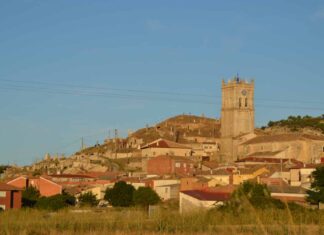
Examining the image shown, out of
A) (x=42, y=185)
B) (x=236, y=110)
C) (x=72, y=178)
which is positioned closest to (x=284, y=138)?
(x=236, y=110)

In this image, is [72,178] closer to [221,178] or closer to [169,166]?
[169,166]

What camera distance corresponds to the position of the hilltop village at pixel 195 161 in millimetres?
51156

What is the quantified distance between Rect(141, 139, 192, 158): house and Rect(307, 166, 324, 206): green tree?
31.4 meters

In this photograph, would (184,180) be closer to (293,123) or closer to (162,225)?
(162,225)

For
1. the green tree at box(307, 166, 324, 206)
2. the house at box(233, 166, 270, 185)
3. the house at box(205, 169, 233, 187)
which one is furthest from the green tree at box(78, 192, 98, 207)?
the green tree at box(307, 166, 324, 206)

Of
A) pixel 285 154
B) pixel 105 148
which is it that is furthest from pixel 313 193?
pixel 105 148

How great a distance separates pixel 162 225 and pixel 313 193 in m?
21.4

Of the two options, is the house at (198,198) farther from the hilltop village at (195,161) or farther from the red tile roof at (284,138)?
the red tile roof at (284,138)

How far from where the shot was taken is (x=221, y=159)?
2926 inches

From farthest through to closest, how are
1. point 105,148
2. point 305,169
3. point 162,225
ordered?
point 105,148 < point 305,169 < point 162,225

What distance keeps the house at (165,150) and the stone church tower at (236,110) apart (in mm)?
5455

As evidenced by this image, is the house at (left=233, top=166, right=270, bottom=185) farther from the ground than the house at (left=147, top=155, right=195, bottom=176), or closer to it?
closer to it

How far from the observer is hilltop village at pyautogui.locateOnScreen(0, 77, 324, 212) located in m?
51.2

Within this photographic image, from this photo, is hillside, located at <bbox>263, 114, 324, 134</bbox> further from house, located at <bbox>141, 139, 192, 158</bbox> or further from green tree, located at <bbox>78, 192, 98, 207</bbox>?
green tree, located at <bbox>78, 192, 98, 207</bbox>
